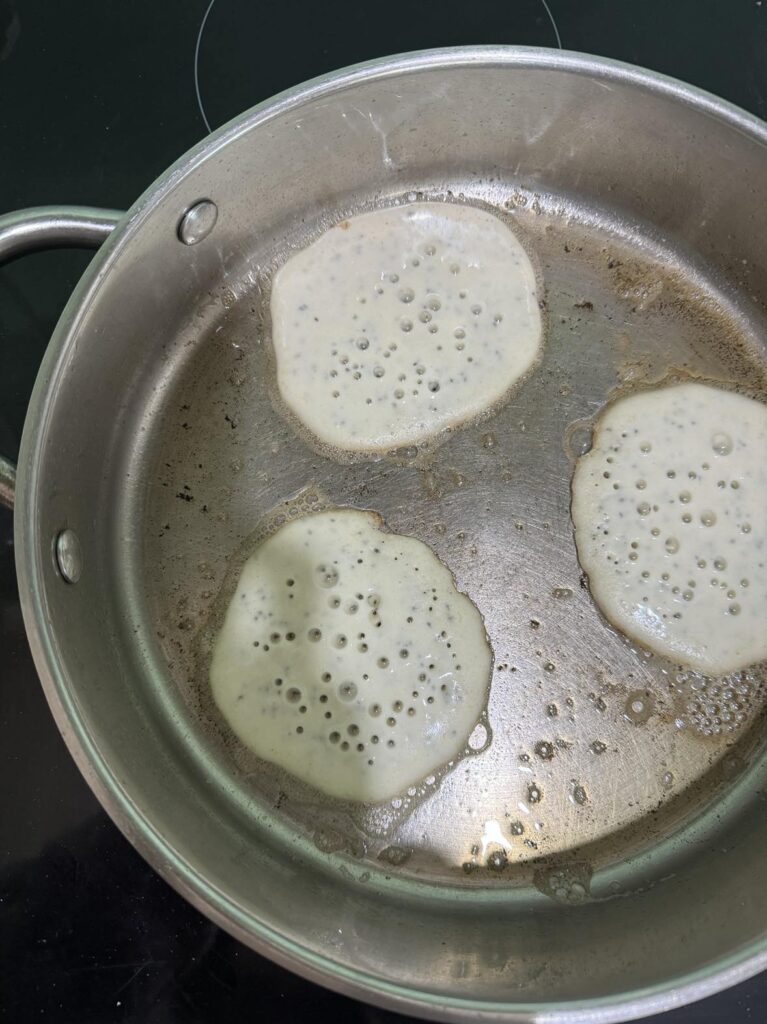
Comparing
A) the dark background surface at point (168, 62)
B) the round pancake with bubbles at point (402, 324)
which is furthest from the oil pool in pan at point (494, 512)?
the dark background surface at point (168, 62)

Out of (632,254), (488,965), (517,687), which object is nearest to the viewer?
(488,965)

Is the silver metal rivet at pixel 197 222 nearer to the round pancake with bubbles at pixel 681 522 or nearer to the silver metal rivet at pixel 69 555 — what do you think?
the silver metal rivet at pixel 69 555

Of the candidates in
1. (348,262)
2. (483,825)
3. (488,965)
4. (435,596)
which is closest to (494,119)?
(348,262)

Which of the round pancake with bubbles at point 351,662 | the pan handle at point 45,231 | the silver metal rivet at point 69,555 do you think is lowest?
the round pancake with bubbles at point 351,662

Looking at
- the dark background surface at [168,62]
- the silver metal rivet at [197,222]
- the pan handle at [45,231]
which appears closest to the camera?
the pan handle at [45,231]

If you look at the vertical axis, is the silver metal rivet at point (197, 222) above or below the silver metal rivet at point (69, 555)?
above

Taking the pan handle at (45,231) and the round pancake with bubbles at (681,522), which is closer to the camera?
the pan handle at (45,231)

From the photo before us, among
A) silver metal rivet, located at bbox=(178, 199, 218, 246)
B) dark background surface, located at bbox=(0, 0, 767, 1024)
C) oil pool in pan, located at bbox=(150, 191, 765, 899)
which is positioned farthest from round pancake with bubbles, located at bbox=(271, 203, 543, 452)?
dark background surface, located at bbox=(0, 0, 767, 1024)

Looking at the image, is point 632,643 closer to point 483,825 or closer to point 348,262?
point 483,825
